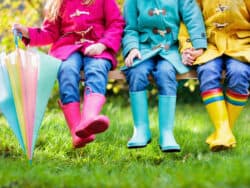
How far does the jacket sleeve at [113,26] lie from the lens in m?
3.78

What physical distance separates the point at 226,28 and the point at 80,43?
1.02 m

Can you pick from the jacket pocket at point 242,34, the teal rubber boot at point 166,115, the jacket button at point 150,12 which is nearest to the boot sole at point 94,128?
the teal rubber boot at point 166,115

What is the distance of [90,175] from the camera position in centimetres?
298

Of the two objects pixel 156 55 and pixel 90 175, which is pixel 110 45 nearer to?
pixel 156 55

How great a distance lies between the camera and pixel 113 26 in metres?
3.85

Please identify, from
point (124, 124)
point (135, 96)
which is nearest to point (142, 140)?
point (135, 96)

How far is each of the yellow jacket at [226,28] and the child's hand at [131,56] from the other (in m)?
0.30

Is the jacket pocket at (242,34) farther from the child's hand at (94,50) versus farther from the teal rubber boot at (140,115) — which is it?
the child's hand at (94,50)

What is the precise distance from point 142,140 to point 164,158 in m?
0.39

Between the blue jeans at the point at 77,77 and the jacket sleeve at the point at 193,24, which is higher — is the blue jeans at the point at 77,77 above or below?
below

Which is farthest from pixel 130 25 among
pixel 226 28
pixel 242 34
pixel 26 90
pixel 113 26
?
pixel 26 90

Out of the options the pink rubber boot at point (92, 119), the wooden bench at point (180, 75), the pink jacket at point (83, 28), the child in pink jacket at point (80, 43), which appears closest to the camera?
the pink rubber boot at point (92, 119)

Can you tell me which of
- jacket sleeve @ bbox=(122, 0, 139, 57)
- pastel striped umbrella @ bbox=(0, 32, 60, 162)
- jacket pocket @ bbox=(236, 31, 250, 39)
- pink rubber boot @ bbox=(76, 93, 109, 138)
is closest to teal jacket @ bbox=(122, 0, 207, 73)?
jacket sleeve @ bbox=(122, 0, 139, 57)

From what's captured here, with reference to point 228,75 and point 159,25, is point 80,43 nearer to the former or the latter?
point 159,25
